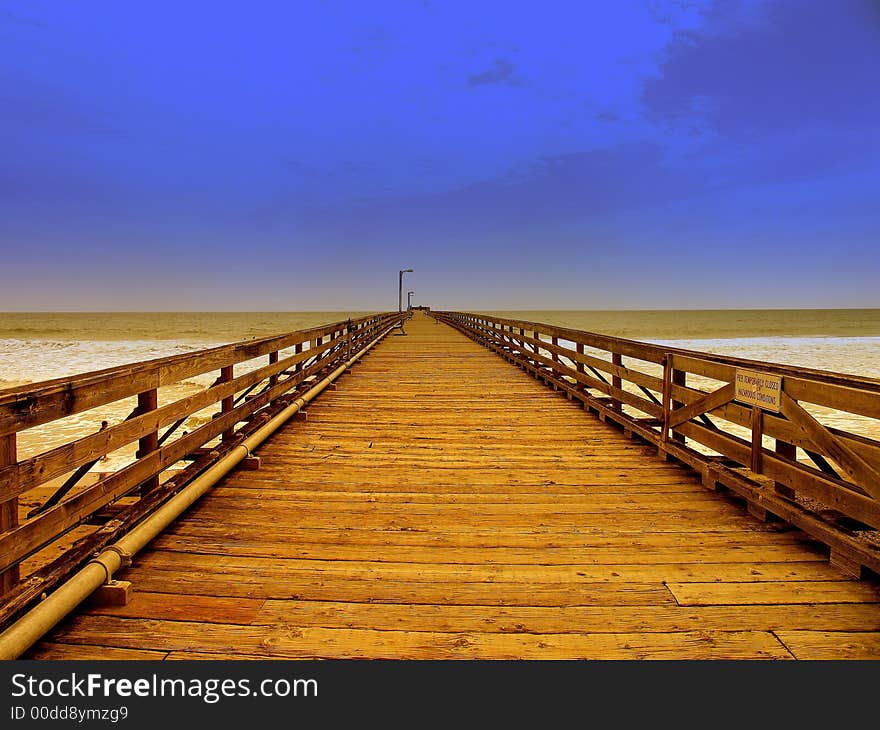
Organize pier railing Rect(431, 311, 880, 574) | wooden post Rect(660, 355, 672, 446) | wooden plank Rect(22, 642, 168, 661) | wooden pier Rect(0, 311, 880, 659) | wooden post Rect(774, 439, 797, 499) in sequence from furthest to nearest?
wooden post Rect(660, 355, 672, 446) → wooden post Rect(774, 439, 797, 499) → pier railing Rect(431, 311, 880, 574) → wooden pier Rect(0, 311, 880, 659) → wooden plank Rect(22, 642, 168, 661)

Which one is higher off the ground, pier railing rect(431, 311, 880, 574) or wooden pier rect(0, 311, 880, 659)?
pier railing rect(431, 311, 880, 574)

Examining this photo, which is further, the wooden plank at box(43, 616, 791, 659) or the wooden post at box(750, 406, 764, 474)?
the wooden post at box(750, 406, 764, 474)

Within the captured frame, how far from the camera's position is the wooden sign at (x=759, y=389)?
3.21 m

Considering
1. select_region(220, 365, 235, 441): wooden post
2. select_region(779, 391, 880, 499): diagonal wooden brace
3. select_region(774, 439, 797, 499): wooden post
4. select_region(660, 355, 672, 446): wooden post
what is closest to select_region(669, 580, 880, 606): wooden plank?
select_region(779, 391, 880, 499): diagonal wooden brace

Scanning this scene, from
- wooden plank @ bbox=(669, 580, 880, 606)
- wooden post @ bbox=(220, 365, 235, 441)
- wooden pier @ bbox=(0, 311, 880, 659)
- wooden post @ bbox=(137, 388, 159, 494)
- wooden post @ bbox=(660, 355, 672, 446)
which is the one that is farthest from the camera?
wooden post @ bbox=(660, 355, 672, 446)

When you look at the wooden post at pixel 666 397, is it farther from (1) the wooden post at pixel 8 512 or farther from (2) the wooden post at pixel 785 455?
(1) the wooden post at pixel 8 512

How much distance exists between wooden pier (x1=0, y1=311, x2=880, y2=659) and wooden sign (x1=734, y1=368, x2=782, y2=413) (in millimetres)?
107

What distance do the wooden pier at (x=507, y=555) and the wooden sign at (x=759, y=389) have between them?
107 millimetres

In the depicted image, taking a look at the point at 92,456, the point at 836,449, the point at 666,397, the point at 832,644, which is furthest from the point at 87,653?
the point at 666,397

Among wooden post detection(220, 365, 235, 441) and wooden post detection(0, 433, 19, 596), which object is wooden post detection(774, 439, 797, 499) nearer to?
wooden post detection(0, 433, 19, 596)

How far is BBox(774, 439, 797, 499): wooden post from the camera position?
3.33 metres

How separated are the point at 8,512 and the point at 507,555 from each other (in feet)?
7.89

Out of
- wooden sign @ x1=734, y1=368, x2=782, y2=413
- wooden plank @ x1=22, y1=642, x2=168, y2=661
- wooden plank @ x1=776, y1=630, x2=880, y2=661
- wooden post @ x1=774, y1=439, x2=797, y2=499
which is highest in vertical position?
wooden sign @ x1=734, y1=368, x2=782, y2=413
